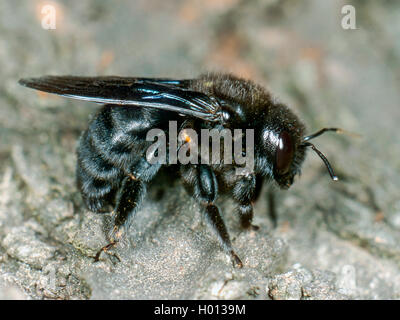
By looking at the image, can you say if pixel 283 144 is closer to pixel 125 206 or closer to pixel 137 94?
pixel 137 94

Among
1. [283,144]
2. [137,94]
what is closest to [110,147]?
[137,94]

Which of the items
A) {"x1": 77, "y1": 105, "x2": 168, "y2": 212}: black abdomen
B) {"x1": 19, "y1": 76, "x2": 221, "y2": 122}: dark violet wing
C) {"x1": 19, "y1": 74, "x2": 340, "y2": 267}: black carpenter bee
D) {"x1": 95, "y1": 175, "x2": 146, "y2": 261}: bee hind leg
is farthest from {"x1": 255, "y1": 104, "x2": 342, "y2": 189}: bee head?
{"x1": 95, "y1": 175, "x2": 146, "y2": 261}: bee hind leg

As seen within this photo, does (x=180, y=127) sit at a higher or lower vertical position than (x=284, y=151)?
higher

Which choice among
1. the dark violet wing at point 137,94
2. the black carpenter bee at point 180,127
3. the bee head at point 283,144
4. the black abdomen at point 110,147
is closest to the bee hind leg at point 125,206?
the black carpenter bee at point 180,127

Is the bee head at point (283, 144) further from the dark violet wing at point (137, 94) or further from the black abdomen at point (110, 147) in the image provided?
the black abdomen at point (110, 147)

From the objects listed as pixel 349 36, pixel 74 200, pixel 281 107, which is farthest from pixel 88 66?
pixel 349 36

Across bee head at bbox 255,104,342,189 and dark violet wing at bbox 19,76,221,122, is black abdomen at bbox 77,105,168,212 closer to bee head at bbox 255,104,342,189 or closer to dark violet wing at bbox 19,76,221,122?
dark violet wing at bbox 19,76,221,122
